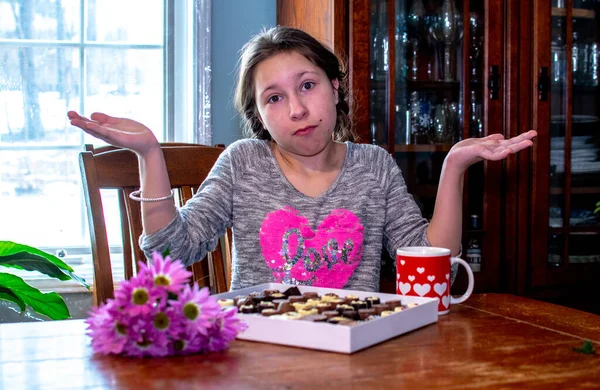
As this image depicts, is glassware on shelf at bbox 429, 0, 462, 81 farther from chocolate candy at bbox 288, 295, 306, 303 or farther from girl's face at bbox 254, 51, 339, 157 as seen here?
chocolate candy at bbox 288, 295, 306, 303

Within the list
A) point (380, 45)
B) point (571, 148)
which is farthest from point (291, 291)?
point (571, 148)

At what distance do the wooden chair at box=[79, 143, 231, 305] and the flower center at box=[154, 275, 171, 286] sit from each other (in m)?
0.62

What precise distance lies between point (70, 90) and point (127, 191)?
50.7 inches

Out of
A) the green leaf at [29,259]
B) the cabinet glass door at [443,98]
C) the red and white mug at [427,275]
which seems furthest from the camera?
the cabinet glass door at [443,98]

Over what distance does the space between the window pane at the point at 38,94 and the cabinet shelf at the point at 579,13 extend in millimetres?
1681

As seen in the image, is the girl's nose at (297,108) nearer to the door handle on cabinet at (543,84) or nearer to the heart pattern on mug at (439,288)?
the heart pattern on mug at (439,288)

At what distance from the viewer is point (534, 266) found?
2.71 meters

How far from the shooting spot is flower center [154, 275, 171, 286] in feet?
2.72

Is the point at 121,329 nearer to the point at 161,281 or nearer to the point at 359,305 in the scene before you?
the point at 161,281

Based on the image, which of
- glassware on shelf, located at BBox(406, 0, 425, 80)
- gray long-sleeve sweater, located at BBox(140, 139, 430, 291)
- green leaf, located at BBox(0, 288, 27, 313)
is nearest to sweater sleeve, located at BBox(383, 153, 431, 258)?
gray long-sleeve sweater, located at BBox(140, 139, 430, 291)

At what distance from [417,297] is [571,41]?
1.98m

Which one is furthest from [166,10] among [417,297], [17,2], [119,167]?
[417,297]

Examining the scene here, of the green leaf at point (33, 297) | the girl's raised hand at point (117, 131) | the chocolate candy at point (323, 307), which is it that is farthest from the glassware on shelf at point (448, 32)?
A: the chocolate candy at point (323, 307)

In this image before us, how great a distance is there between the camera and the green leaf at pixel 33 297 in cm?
219
